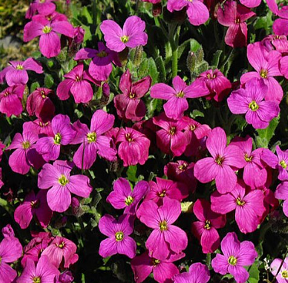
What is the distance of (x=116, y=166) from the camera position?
91.0 inches

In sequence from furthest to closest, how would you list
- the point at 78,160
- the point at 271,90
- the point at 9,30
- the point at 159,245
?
1. the point at 9,30
2. the point at 271,90
3. the point at 78,160
4. the point at 159,245

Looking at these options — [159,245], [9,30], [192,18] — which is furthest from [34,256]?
[9,30]

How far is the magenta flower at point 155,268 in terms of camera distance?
219 cm

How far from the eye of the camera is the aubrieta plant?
2156 mm

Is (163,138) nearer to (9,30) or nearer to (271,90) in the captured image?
(271,90)

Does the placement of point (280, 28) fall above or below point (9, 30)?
above

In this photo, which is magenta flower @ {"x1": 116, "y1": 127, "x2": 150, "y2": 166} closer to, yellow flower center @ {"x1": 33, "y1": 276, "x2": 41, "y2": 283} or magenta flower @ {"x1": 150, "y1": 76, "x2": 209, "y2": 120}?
magenta flower @ {"x1": 150, "y1": 76, "x2": 209, "y2": 120}

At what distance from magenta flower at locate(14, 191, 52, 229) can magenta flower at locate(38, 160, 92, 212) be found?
171mm

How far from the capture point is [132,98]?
2391 millimetres

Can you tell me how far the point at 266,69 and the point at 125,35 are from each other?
0.73m

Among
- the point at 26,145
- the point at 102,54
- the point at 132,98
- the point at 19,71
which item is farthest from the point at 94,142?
the point at 19,71

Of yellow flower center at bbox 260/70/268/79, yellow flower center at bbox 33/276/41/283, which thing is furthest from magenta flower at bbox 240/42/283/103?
yellow flower center at bbox 33/276/41/283

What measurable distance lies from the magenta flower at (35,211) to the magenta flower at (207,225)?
70 cm

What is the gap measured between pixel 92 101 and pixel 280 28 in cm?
105
